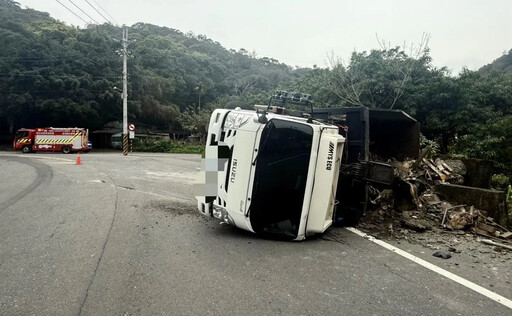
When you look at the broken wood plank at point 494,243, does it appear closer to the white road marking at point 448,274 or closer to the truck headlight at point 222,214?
the white road marking at point 448,274

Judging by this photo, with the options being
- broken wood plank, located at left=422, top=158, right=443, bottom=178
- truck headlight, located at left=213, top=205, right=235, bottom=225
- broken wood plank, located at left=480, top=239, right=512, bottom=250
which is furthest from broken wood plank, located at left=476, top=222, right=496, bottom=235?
truck headlight, located at left=213, top=205, right=235, bottom=225

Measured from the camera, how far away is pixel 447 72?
1506cm

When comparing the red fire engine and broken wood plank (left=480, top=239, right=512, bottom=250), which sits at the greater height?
broken wood plank (left=480, top=239, right=512, bottom=250)

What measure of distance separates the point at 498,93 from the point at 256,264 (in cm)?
1518

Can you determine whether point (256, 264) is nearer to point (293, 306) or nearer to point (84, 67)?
point (293, 306)

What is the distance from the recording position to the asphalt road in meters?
2.70

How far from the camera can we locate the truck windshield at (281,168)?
3998mm

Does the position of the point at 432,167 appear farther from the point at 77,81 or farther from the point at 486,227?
the point at 77,81

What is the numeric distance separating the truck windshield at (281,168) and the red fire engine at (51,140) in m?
25.6

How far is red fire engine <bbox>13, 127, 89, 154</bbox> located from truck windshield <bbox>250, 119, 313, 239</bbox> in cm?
2565

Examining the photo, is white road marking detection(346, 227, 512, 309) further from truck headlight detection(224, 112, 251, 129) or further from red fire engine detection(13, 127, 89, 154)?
red fire engine detection(13, 127, 89, 154)

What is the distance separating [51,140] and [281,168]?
26.7 meters

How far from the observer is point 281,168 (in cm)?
403

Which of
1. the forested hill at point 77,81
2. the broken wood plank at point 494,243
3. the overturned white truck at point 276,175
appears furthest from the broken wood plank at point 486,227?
the forested hill at point 77,81
